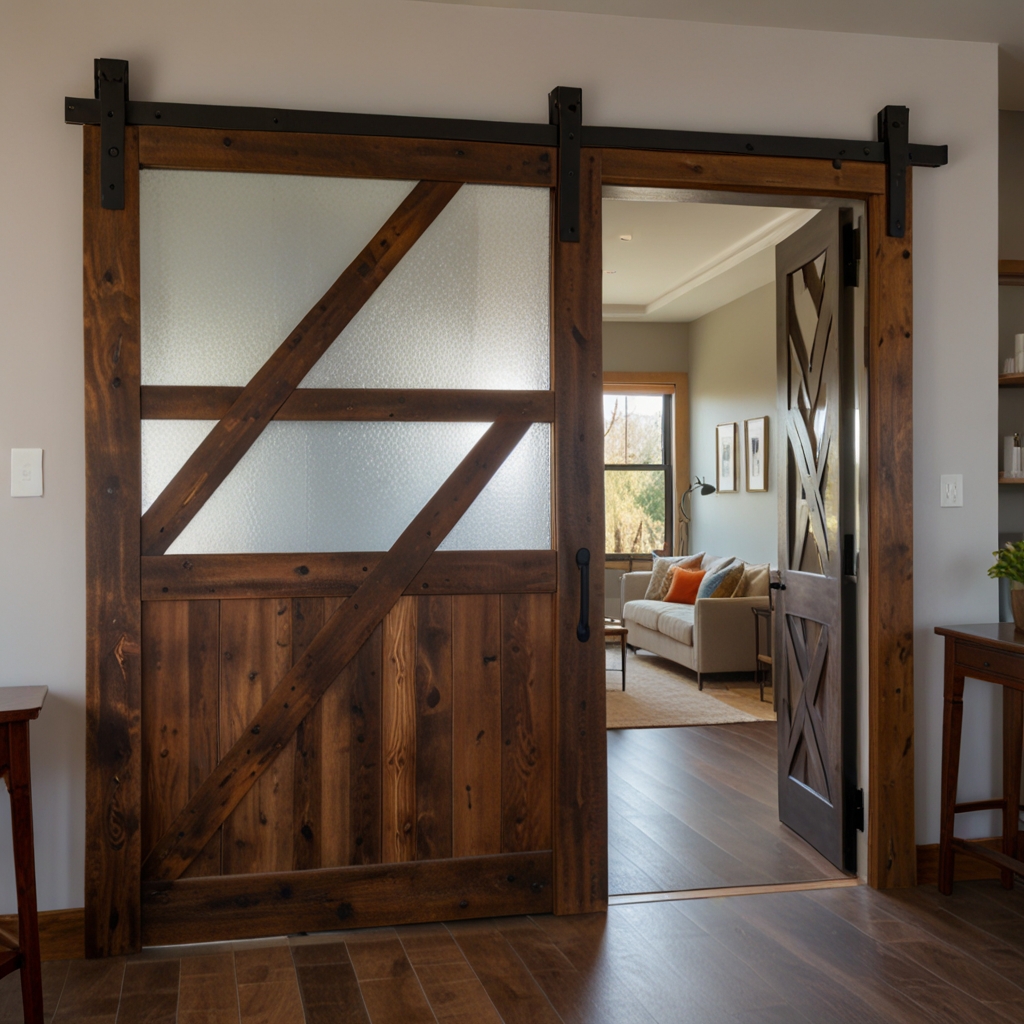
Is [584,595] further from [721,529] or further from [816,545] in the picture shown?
[721,529]

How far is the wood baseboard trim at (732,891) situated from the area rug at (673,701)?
2361 millimetres

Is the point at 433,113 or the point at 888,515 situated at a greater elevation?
the point at 433,113

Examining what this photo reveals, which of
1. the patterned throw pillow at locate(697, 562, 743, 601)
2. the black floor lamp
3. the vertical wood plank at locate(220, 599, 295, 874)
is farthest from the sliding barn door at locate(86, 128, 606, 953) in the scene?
→ the black floor lamp

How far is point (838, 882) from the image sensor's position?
3.35m

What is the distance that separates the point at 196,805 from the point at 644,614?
216 inches

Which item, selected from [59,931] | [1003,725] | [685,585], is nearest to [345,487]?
[59,931]

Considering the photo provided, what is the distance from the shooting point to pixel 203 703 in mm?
2920

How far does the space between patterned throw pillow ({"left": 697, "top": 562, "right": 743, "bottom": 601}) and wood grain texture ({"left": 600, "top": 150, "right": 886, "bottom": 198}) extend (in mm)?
4132

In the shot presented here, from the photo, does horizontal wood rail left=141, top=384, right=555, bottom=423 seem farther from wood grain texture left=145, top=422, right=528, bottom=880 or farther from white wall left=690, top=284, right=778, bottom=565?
white wall left=690, top=284, right=778, bottom=565

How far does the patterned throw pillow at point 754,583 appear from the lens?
7074mm

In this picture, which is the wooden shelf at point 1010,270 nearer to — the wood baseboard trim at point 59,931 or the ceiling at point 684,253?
the ceiling at point 684,253

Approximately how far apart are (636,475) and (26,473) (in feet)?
23.3

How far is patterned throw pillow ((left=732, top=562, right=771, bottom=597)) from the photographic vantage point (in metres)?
7.07

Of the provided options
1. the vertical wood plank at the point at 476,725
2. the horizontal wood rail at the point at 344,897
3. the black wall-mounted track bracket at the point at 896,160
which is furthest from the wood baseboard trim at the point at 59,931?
the black wall-mounted track bracket at the point at 896,160
